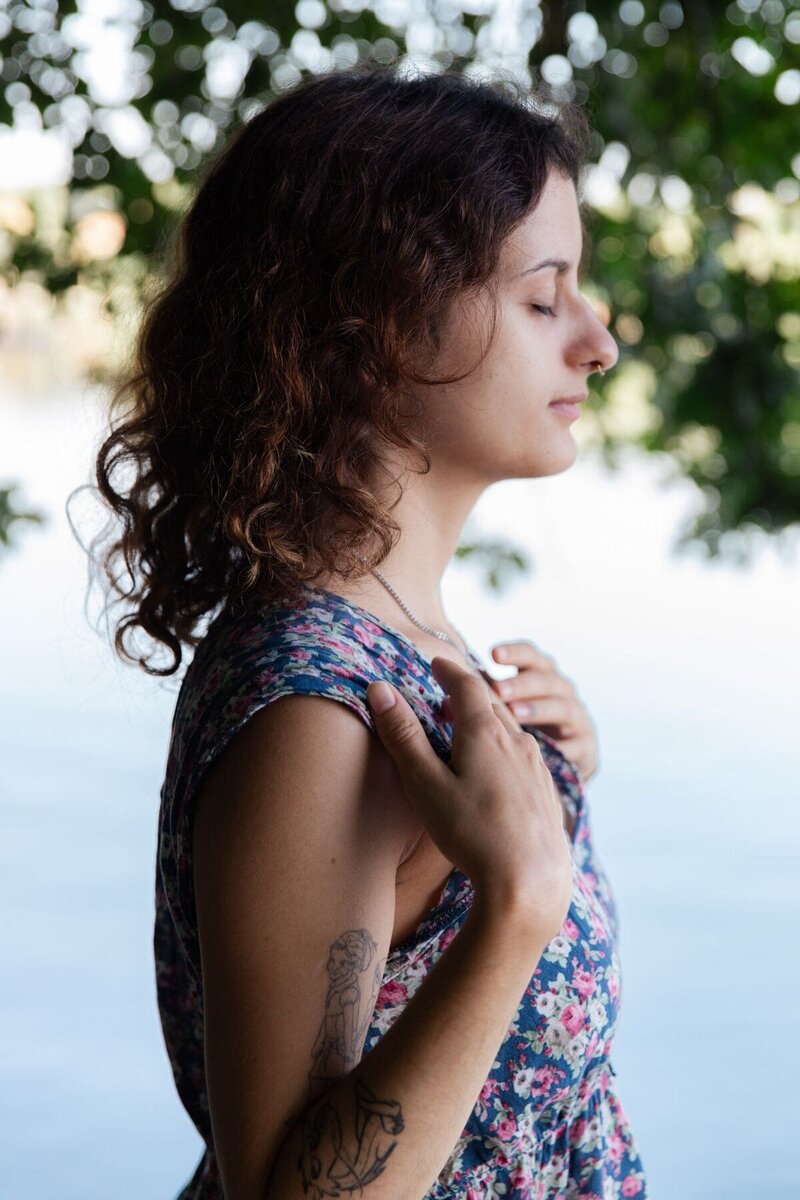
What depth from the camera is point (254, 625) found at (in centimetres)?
104

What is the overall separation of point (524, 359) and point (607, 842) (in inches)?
117

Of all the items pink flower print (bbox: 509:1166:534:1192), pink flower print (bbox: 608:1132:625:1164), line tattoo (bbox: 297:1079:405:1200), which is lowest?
line tattoo (bbox: 297:1079:405:1200)

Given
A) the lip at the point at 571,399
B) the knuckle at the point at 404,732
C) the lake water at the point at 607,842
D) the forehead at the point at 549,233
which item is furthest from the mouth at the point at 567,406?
the lake water at the point at 607,842

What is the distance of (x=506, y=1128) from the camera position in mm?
1062

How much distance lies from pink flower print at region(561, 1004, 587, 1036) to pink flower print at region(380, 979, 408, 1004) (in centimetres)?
12

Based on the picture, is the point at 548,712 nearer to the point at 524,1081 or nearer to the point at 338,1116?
the point at 524,1081

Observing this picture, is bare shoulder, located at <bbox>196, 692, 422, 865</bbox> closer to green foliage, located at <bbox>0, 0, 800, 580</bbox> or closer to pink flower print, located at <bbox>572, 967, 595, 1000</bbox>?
pink flower print, located at <bbox>572, 967, 595, 1000</bbox>

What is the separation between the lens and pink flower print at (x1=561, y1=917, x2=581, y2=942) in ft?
3.50

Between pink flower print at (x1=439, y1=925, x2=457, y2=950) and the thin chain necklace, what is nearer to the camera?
pink flower print at (x1=439, y1=925, x2=457, y2=950)

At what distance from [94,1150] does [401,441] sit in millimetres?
2289

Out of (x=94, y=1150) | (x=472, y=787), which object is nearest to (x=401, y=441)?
(x=472, y=787)

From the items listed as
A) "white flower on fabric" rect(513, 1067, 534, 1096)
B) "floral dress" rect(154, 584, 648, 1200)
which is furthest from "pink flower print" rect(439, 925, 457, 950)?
"white flower on fabric" rect(513, 1067, 534, 1096)

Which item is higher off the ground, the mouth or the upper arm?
the mouth

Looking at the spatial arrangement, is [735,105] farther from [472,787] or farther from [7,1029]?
[7,1029]
